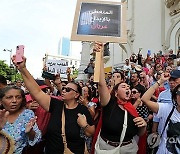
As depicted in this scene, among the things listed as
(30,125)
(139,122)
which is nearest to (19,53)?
(30,125)

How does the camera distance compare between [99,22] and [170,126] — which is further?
[99,22]

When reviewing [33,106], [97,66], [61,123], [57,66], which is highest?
[57,66]

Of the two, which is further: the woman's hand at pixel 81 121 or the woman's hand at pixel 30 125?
the woman's hand at pixel 81 121

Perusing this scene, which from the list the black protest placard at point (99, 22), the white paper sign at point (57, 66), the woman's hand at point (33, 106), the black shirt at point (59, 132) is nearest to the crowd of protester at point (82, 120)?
the black shirt at point (59, 132)

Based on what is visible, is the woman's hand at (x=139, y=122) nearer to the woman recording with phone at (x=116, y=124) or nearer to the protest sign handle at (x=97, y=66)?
the woman recording with phone at (x=116, y=124)

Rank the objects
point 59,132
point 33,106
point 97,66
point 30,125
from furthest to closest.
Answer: point 33,106, point 59,132, point 97,66, point 30,125

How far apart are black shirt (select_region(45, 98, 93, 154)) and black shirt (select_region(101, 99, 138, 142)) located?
23 cm

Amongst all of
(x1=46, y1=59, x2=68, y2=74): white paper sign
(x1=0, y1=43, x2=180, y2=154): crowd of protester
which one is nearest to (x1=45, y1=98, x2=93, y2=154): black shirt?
(x1=0, y1=43, x2=180, y2=154): crowd of protester

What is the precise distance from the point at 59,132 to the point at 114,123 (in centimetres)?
65

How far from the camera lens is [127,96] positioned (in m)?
3.67

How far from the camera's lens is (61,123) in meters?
3.47

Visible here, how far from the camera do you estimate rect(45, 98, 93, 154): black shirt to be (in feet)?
11.3

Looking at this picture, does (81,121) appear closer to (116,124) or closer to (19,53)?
(116,124)

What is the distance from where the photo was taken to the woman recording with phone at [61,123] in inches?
134
